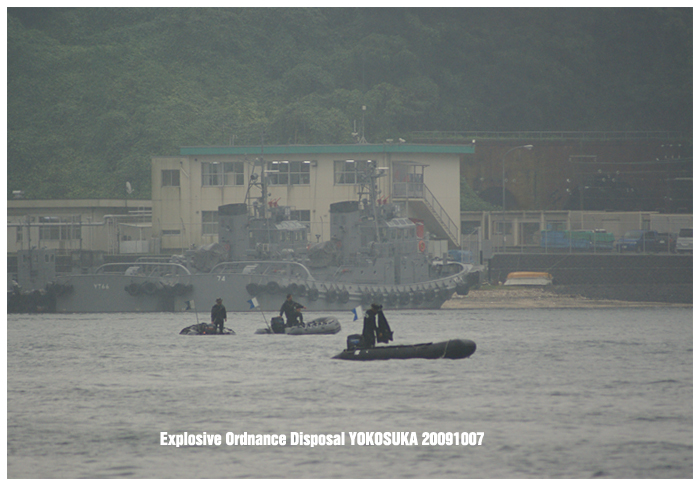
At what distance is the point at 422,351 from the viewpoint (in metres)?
32.2

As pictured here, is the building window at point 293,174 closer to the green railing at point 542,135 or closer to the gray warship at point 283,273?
the gray warship at point 283,273

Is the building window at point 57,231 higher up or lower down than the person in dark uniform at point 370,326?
higher up

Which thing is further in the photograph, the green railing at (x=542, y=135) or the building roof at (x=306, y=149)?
the green railing at (x=542, y=135)

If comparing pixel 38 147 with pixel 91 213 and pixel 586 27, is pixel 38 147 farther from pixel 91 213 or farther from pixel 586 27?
pixel 586 27

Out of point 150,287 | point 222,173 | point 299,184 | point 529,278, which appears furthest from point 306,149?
point 150,287

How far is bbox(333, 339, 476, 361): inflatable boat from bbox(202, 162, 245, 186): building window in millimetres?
37311

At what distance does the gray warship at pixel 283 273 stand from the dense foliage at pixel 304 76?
3732 cm

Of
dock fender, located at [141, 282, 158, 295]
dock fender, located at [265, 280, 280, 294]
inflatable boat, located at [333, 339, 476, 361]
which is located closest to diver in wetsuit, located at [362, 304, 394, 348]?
inflatable boat, located at [333, 339, 476, 361]

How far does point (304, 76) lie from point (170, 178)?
113 ft

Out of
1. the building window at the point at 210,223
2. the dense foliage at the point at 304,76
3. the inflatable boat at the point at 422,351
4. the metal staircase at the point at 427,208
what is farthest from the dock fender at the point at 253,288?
the dense foliage at the point at 304,76

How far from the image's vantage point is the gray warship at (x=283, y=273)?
166ft

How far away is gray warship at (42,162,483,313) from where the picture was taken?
50.5m

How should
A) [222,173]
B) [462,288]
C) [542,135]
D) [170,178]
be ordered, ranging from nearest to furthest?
[462,288], [222,173], [170,178], [542,135]

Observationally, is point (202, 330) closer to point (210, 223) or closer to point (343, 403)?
point (343, 403)
